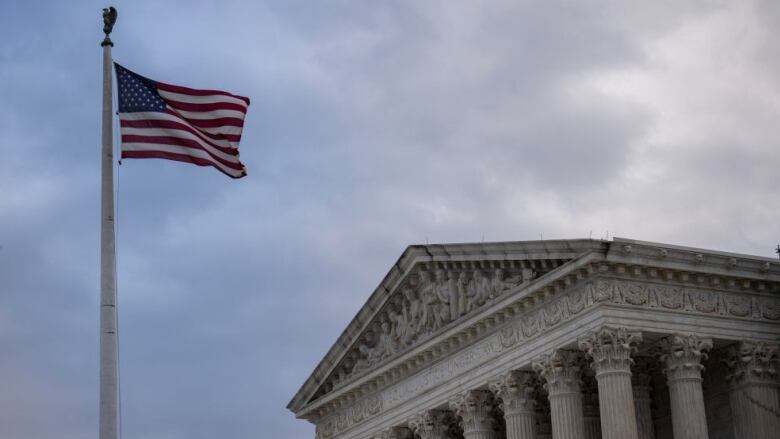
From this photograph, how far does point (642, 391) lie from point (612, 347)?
512 cm

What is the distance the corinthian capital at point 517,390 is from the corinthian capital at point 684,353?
5.49m

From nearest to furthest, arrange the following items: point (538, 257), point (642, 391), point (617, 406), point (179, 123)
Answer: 1. point (179, 123)
2. point (617, 406)
3. point (538, 257)
4. point (642, 391)

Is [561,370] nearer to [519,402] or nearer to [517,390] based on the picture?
[517,390]

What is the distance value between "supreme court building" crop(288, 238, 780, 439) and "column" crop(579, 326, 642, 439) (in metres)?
0.04

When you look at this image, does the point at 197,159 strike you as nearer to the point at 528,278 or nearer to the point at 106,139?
the point at 106,139

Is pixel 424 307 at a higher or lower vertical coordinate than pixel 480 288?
higher

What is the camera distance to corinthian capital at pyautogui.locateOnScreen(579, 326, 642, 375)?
42.2 meters

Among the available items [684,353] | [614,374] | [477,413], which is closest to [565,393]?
[614,374]

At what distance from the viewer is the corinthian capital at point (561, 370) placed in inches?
1747

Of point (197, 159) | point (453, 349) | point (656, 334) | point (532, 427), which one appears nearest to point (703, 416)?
point (656, 334)

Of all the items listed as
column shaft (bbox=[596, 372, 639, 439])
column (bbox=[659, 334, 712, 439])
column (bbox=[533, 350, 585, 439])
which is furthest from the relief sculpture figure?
column (bbox=[659, 334, 712, 439])

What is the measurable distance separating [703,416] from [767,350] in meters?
3.59

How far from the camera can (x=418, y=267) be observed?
2067 inches

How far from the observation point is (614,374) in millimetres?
42281
